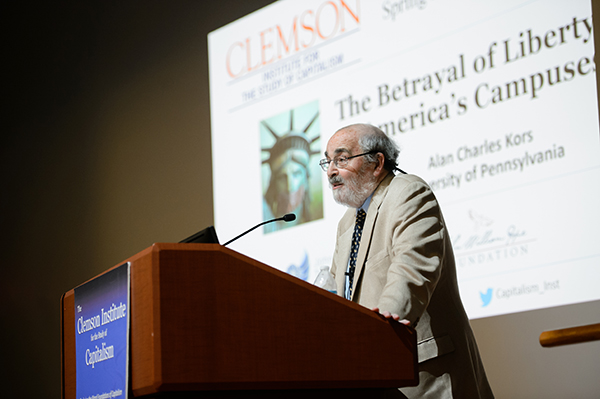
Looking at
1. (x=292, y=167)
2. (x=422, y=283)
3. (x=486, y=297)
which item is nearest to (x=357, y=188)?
(x=422, y=283)

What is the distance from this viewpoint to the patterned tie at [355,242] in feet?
7.85

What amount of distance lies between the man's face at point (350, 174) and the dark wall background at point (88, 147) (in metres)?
2.44

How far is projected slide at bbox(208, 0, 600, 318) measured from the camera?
299 centimetres

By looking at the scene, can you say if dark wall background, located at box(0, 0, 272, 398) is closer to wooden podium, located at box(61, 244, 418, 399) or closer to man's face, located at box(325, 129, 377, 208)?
man's face, located at box(325, 129, 377, 208)

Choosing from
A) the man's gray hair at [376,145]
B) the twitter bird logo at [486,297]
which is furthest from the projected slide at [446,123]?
the man's gray hair at [376,145]

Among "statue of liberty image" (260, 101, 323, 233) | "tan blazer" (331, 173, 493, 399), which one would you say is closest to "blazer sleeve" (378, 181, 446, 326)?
"tan blazer" (331, 173, 493, 399)

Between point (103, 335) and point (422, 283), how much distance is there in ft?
2.76

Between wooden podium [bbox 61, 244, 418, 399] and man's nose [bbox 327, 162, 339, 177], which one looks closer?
wooden podium [bbox 61, 244, 418, 399]

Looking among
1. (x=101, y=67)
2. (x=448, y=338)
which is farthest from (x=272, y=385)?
(x=101, y=67)

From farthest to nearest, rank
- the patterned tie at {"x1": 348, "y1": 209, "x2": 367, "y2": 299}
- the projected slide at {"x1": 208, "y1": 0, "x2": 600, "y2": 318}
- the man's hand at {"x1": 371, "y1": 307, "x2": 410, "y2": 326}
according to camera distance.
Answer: the projected slide at {"x1": 208, "y1": 0, "x2": 600, "y2": 318} < the patterned tie at {"x1": 348, "y1": 209, "x2": 367, "y2": 299} < the man's hand at {"x1": 371, "y1": 307, "x2": 410, "y2": 326}

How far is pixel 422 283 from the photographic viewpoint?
1.88 metres

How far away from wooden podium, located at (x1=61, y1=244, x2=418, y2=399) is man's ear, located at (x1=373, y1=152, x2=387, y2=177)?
1014 mm

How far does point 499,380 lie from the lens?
10.8 ft
